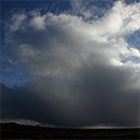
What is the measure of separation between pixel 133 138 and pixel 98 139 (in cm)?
1428

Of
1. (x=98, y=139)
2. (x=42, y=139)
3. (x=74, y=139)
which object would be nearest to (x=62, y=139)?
(x=74, y=139)

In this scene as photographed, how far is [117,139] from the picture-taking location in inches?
1908

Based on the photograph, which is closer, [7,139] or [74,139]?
[7,139]

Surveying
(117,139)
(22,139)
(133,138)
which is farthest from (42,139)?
(133,138)

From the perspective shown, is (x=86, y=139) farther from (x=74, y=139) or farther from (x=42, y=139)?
(x=42, y=139)

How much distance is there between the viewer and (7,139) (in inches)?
1875

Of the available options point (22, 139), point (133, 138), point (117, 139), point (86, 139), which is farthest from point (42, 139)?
point (133, 138)

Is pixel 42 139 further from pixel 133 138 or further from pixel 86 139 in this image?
pixel 133 138

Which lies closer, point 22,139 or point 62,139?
point 22,139

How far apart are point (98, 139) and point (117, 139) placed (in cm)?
835

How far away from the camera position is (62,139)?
54375 mm

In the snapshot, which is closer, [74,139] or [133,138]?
[133,138]

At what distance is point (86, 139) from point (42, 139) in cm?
1959

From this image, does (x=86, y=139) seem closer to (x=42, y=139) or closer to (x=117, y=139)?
(x=117, y=139)
